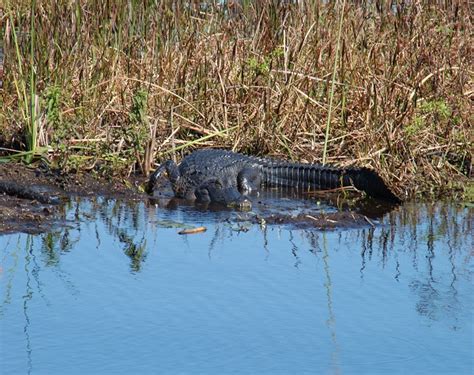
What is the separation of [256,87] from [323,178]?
1354 millimetres

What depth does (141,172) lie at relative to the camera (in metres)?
8.88

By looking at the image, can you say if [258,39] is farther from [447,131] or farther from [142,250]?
[142,250]

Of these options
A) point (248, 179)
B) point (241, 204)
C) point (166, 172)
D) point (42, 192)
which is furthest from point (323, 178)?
point (42, 192)

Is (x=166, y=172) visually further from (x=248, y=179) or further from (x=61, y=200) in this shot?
(x=61, y=200)

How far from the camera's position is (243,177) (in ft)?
28.9

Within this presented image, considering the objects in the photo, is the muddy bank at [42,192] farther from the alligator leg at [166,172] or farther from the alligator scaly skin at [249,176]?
the alligator scaly skin at [249,176]

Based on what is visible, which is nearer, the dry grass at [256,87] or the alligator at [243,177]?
the alligator at [243,177]

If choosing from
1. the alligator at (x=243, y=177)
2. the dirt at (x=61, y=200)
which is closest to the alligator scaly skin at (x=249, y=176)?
the alligator at (x=243, y=177)

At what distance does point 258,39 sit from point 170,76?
956mm

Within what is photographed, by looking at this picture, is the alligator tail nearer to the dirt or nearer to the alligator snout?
the dirt

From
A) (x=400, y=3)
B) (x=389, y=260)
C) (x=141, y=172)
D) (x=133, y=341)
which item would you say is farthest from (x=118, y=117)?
(x=133, y=341)

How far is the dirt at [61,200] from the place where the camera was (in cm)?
722

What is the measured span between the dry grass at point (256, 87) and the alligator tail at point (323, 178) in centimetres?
21

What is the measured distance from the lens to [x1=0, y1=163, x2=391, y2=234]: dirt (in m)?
7.22
